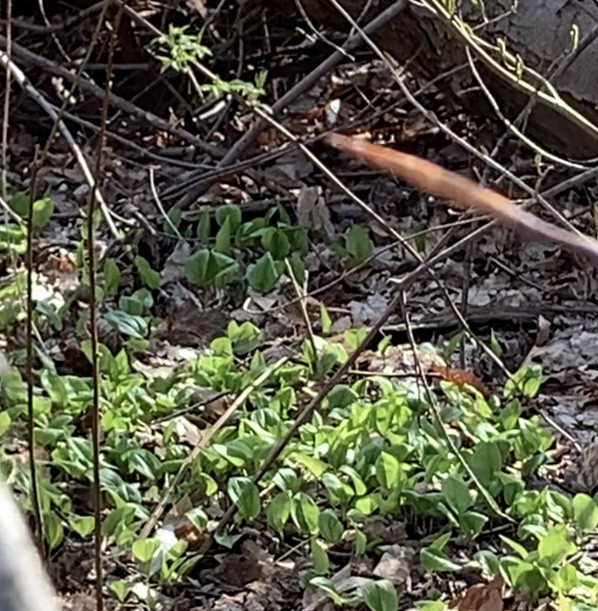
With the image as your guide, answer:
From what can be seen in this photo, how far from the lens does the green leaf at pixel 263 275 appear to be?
10.8ft

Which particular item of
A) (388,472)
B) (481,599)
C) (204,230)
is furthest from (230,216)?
(481,599)

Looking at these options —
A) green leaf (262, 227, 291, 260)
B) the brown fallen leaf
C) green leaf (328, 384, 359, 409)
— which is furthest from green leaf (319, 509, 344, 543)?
green leaf (262, 227, 291, 260)

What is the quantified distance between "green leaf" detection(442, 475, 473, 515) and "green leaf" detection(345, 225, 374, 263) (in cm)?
128

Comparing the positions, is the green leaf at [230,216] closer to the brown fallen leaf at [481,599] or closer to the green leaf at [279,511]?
the green leaf at [279,511]

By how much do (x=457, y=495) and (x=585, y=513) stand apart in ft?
0.72

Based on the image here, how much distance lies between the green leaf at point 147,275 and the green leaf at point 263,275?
0.77ft

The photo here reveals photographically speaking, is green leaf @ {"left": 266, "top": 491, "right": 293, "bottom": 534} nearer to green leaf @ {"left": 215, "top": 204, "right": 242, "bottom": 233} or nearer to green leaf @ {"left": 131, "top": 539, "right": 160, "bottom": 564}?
green leaf @ {"left": 131, "top": 539, "right": 160, "bottom": 564}

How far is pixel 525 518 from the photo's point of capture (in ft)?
7.41

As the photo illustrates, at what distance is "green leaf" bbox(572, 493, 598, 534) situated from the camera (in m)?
2.23

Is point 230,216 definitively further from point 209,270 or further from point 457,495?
point 457,495

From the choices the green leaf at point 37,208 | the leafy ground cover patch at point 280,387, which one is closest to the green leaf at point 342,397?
the leafy ground cover patch at point 280,387

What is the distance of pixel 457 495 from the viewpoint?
2264 mm

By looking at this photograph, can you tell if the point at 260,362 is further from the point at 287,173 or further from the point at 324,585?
the point at 287,173

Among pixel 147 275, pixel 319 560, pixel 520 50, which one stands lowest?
pixel 147 275
